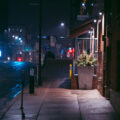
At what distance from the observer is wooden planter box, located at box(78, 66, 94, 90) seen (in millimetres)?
14234

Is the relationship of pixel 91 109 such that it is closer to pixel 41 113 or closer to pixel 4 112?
pixel 41 113

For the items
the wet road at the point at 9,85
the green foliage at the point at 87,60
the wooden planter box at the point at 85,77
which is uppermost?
the green foliage at the point at 87,60

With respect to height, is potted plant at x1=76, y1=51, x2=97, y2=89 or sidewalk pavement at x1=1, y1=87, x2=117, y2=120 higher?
potted plant at x1=76, y1=51, x2=97, y2=89

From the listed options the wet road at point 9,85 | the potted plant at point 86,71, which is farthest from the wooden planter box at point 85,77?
the wet road at point 9,85

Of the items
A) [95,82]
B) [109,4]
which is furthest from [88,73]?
[109,4]

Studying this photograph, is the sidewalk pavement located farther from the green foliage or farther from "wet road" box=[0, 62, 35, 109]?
the green foliage

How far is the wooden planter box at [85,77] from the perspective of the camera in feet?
46.7

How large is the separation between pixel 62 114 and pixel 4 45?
295 ft

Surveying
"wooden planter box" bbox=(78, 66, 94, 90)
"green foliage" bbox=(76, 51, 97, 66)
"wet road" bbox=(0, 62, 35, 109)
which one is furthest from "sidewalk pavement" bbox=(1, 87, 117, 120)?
"green foliage" bbox=(76, 51, 97, 66)

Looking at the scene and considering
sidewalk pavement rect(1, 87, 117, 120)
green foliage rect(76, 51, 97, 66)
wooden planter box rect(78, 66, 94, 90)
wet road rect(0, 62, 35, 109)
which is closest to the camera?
sidewalk pavement rect(1, 87, 117, 120)

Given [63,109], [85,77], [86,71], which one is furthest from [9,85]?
[63,109]

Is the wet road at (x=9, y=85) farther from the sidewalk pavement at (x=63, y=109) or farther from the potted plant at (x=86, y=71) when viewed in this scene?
the potted plant at (x=86, y=71)

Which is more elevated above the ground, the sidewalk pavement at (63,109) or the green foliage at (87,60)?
the green foliage at (87,60)

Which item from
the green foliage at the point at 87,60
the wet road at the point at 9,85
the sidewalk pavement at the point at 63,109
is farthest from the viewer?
the green foliage at the point at 87,60
